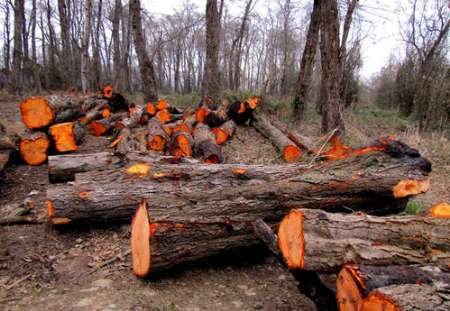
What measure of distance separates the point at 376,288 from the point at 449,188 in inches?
211

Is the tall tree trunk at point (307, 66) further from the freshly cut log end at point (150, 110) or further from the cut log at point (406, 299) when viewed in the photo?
the cut log at point (406, 299)

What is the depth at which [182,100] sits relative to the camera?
13078 millimetres

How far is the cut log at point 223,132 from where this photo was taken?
7785 millimetres

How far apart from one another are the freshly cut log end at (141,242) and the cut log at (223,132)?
4.84 m

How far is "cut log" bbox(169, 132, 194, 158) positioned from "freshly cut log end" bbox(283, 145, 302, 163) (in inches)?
76.9

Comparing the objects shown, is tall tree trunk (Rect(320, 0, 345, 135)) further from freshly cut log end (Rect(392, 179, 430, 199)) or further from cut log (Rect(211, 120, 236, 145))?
freshly cut log end (Rect(392, 179, 430, 199))

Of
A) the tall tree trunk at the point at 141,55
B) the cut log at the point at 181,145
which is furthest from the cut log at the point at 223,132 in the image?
the tall tree trunk at the point at 141,55

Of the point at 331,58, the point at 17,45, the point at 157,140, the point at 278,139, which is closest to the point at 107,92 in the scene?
the point at 157,140

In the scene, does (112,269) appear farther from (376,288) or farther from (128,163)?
(376,288)

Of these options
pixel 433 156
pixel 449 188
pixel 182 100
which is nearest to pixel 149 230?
pixel 449 188

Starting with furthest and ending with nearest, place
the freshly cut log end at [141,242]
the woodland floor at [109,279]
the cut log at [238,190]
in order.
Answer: the cut log at [238,190]
the freshly cut log end at [141,242]
the woodland floor at [109,279]

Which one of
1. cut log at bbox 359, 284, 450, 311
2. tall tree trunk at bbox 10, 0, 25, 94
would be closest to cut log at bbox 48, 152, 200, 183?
cut log at bbox 359, 284, 450, 311

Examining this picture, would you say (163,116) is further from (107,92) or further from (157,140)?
(107,92)

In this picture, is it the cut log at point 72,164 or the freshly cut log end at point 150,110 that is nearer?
the cut log at point 72,164
